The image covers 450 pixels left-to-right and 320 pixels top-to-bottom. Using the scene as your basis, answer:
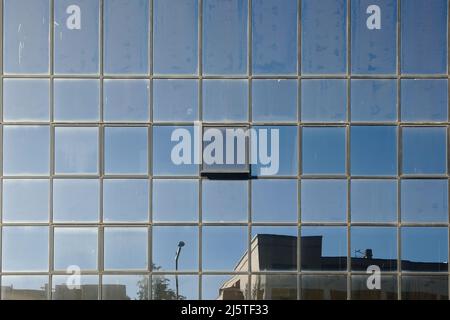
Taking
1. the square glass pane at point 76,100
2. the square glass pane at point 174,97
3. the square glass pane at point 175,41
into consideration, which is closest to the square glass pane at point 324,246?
the square glass pane at point 174,97

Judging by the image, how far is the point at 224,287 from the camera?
10.7 metres

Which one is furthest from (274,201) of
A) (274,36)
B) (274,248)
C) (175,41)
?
(175,41)

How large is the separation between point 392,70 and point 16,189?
7315mm

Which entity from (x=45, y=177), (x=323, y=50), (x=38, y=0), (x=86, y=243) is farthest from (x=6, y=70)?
(x=323, y=50)

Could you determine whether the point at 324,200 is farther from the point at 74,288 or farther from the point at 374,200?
the point at 74,288

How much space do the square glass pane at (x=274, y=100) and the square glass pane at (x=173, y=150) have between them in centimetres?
122

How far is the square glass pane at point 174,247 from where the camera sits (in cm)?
1064

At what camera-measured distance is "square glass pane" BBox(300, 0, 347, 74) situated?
35.6 ft

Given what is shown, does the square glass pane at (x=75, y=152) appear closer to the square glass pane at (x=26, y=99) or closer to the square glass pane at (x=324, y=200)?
the square glass pane at (x=26, y=99)

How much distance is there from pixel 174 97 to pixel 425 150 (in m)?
4.77

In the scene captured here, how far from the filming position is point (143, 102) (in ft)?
35.4

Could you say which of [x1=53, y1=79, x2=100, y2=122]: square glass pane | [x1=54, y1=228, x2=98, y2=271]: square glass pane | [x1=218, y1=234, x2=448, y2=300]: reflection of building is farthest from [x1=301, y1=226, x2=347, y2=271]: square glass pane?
[x1=53, y1=79, x2=100, y2=122]: square glass pane
